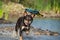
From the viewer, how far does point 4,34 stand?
266 centimetres

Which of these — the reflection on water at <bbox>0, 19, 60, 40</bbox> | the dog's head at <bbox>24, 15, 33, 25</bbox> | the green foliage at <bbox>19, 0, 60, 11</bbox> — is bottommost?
the reflection on water at <bbox>0, 19, 60, 40</bbox>

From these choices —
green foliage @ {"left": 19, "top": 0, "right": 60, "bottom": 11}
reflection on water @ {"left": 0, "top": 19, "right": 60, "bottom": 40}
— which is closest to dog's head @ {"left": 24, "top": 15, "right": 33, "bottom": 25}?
reflection on water @ {"left": 0, "top": 19, "right": 60, "bottom": 40}

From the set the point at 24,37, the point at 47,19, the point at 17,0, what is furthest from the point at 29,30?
the point at 17,0

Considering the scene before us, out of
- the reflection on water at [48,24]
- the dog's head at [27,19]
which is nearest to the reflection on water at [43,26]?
the reflection on water at [48,24]

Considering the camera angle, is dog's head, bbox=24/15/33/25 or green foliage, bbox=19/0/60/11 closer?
dog's head, bbox=24/15/33/25

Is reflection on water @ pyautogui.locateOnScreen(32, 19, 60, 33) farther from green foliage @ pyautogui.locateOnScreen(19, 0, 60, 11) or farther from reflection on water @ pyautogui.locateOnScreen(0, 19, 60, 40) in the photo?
green foliage @ pyautogui.locateOnScreen(19, 0, 60, 11)

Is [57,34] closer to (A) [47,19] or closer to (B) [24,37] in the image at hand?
(A) [47,19]

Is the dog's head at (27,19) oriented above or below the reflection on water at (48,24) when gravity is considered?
above

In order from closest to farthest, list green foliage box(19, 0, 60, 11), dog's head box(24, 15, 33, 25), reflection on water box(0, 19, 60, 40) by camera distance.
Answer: dog's head box(24, 15, 33, 25)
reflection on water box(0, 19, 60, 40)
green foliage box(19, 0, 60, 11)

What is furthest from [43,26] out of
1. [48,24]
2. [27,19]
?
[27,19]

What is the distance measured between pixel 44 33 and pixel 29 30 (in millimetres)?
243

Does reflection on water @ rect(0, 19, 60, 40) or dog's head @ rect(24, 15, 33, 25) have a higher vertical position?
dog's head @ rect(24, 15, 33, 25)

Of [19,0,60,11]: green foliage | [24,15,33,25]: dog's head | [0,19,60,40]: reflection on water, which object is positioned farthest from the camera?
[19,0,60,11]: green foliage

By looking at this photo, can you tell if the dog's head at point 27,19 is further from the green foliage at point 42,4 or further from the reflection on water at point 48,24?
the green foliage at point 42,4
